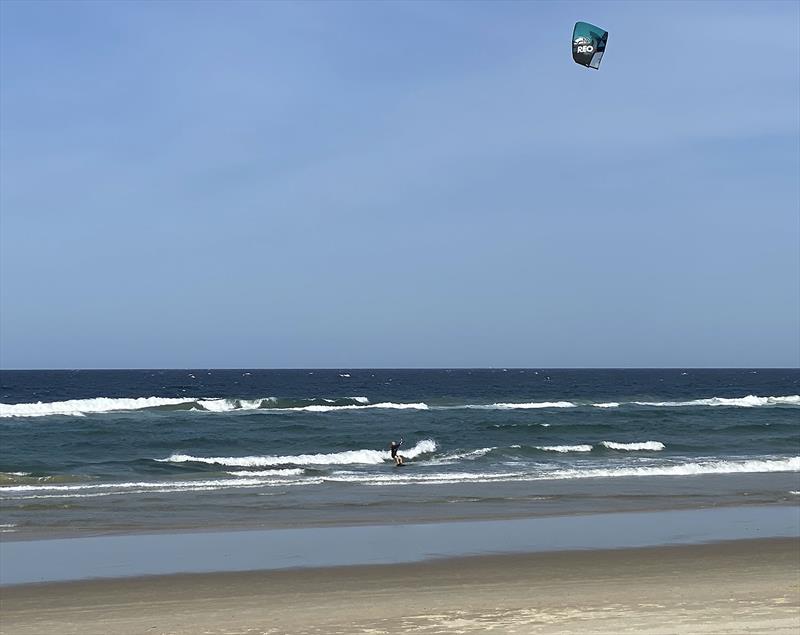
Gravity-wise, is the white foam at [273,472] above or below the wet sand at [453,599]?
below

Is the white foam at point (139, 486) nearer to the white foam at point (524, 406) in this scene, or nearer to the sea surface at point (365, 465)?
the sea surface at point (365, 465)

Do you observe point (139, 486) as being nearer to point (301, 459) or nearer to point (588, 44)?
point (301, 459)

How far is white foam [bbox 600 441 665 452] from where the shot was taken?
1235 inches

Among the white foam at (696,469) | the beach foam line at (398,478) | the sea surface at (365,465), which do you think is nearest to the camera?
the sea surface at (365,465)

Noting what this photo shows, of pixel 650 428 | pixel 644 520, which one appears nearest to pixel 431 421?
pixel 650 428

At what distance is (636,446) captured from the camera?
3184cm

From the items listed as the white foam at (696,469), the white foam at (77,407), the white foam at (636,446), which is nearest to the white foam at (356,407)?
the white foam at (77,407)

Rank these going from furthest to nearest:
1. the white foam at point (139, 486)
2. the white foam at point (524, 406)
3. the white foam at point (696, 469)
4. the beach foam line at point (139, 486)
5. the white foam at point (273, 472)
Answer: the white foam at point (524, 406)
the white foam at point (273, 472)
the white foam at point (696, 469)
the white foam at point (139, 486)
the beach foam line at point (139, 486)

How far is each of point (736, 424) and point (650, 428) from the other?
15.6ft

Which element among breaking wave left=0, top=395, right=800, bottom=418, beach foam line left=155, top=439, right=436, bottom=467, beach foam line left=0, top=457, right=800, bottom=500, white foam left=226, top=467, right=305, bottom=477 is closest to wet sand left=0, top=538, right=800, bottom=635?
beach foam line left=0, top=457, right=800, bottom=500

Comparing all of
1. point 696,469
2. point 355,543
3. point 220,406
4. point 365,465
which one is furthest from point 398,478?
point 220,406

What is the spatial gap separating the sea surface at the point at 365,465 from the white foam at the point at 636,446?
0.08m

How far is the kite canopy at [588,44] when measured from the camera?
12.6 meters

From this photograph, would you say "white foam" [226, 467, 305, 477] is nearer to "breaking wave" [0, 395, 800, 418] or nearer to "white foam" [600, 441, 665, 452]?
"white foam" [600, 441, 665, 452]
